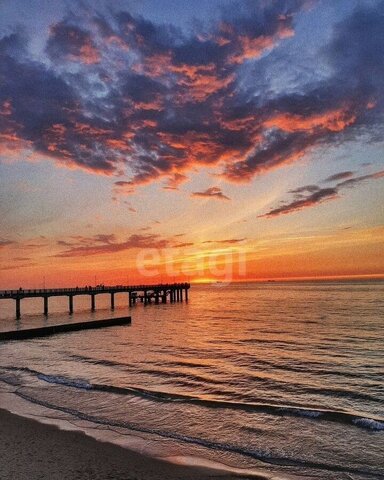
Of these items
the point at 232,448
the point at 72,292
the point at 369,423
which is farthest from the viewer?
the point at 72,292

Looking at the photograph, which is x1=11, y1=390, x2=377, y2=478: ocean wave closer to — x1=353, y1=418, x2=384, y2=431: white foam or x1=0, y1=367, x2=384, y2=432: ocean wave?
x1=0, y1=367, x2=384, y2=432: ocean wave

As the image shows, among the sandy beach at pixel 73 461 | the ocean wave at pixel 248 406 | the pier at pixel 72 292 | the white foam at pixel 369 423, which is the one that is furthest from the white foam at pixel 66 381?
the pier at pixel 72 292

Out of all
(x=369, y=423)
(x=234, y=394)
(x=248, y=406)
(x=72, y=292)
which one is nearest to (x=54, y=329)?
(x=234, y=394)

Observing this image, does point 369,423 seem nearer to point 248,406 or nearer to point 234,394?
Answer: point 248,406

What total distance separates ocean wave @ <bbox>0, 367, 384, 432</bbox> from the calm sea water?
40mm

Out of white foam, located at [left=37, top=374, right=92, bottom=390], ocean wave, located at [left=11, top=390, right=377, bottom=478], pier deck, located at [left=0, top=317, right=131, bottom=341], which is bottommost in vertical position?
pier deck, located at [left=0, top=317, right=131, bottom=341]

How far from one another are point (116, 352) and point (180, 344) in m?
5.75

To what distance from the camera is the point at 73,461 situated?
30.7ft

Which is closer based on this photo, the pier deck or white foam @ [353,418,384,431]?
white foam @ [353,418,384,431]

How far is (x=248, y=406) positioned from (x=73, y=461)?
24.6 ft

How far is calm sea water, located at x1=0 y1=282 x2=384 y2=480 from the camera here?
417 inches

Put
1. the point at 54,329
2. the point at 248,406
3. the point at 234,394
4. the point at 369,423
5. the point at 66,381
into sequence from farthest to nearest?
the point at 54,329, the point at 66,381, the point at 234,394, the point at 248,406, the point at 369,423

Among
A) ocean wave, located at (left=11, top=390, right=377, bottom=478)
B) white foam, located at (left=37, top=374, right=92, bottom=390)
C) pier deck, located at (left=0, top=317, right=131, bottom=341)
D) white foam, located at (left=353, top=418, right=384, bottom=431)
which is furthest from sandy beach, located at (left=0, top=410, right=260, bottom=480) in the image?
pier deck, located at (left=0, top=317, right=131, bottom=341)

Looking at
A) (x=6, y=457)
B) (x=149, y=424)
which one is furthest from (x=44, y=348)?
(x=6, y=457)
